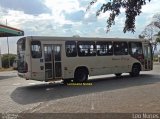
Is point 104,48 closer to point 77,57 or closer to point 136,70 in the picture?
point 77,57

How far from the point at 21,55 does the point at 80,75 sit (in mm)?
3748

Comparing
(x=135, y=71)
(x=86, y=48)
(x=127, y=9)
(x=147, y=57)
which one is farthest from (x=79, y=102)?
(x=147, y=57)

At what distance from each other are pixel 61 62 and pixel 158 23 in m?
56.6

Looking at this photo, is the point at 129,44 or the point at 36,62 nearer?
the point at 36,62

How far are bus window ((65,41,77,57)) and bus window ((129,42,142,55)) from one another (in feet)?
18.2

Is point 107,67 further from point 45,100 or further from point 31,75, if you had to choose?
point 45,100

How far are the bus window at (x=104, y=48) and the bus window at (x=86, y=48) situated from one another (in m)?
0.45

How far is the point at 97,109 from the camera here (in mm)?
13258

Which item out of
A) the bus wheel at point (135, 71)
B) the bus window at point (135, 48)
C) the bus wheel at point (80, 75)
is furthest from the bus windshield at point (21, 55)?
the bus wheel at point (135, 71)

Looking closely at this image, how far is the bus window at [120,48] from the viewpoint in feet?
86.3

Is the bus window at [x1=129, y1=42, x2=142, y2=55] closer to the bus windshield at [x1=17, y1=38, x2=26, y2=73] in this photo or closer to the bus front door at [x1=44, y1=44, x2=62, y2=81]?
the bus front door at [x1=44, y1=44, x2=62, y2=81]

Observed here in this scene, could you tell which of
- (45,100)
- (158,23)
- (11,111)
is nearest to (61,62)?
(45,100)

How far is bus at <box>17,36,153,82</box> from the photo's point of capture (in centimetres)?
2139

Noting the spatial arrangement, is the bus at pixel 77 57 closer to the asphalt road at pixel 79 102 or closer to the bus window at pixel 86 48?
the bus window at pixel 86 48
